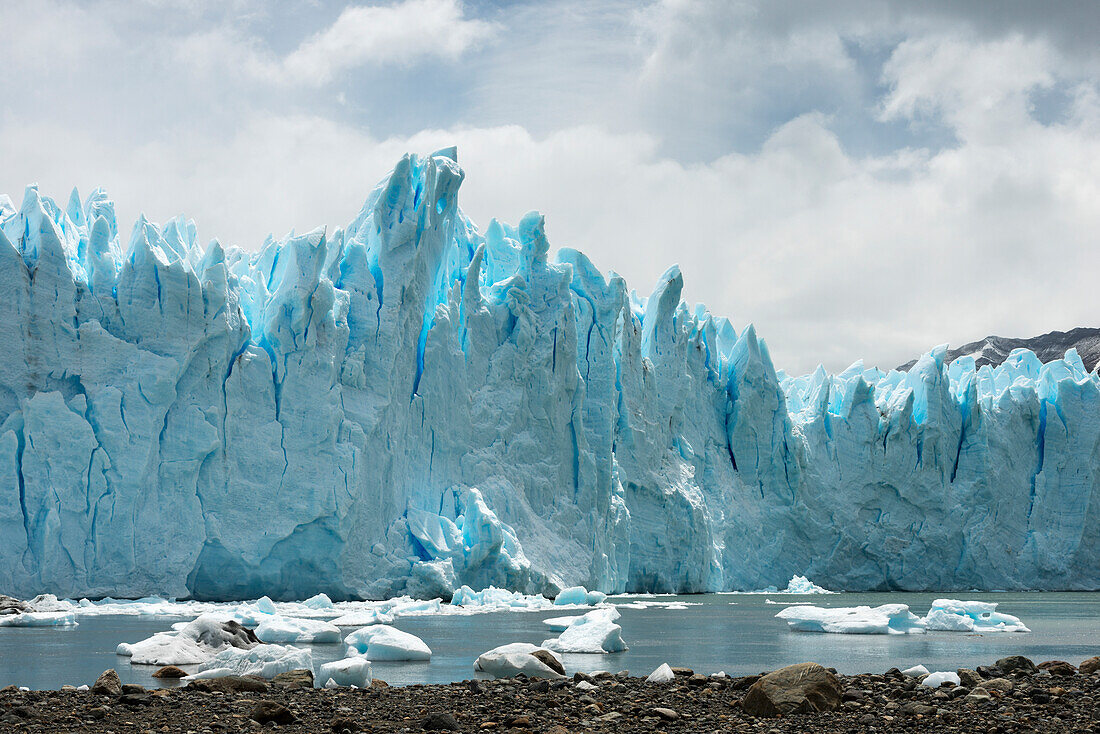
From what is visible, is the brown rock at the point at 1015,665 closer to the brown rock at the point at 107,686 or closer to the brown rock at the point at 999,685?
the brown rock at the point at 999,685

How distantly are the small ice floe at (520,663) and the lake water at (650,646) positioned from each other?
192 mm

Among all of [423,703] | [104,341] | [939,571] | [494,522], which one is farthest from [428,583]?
[939,571]

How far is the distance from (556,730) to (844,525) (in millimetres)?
25063

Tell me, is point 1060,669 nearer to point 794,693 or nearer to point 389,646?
point 794,693

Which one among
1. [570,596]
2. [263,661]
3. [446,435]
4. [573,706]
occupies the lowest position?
[570,596]

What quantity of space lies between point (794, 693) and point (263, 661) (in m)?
3.70

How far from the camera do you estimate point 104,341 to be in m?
17.4

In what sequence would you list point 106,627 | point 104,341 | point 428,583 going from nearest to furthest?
1. point 106,627
2. point 104,341
3. point 428,583

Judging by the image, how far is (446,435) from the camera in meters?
20.7

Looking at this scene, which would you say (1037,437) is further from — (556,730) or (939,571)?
(556,730)

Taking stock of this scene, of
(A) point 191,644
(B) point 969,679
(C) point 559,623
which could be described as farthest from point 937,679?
(C) point 559,623

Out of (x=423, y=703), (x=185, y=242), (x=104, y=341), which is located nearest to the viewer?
→ (x=423, y=703)

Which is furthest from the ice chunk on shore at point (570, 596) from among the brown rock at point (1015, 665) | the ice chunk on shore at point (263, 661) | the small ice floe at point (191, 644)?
the ice chunk on shore at point (263, 661)

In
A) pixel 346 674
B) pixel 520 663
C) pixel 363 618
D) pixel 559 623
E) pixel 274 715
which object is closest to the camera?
pixel 274 715
